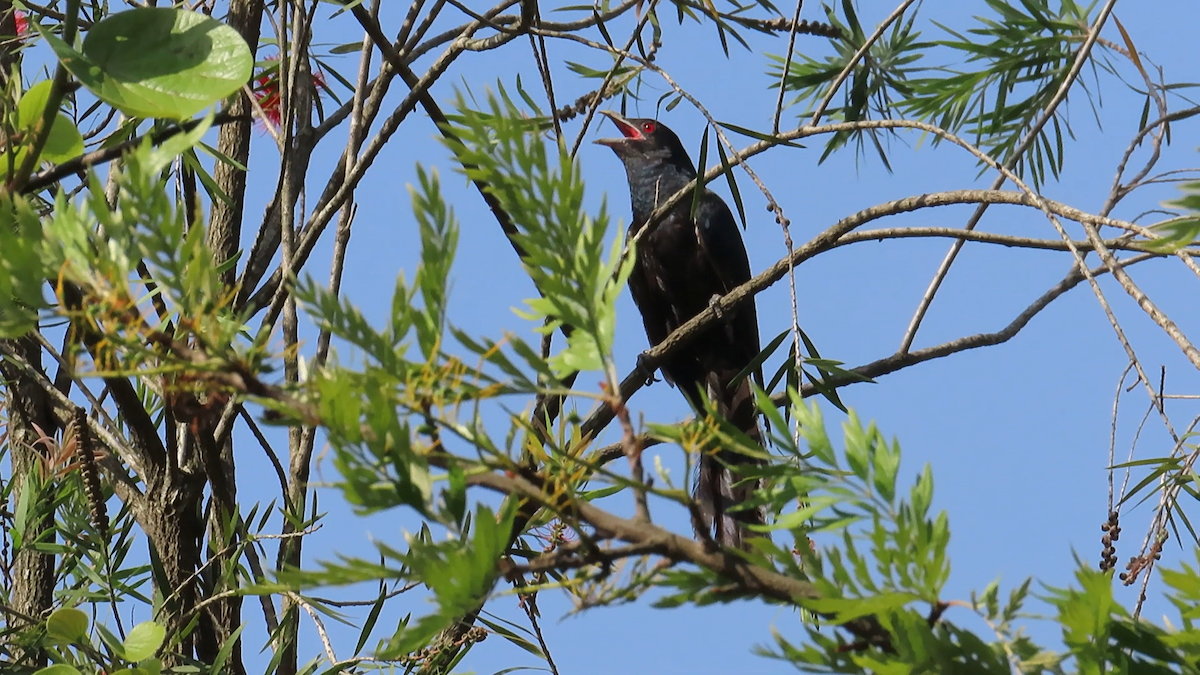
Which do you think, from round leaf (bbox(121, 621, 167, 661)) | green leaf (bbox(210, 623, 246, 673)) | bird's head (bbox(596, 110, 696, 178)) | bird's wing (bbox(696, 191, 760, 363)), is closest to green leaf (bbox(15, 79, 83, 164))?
round leaf (bbox(121, 621, 167, 661))

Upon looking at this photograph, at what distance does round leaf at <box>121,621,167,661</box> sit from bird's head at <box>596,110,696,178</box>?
3197mm

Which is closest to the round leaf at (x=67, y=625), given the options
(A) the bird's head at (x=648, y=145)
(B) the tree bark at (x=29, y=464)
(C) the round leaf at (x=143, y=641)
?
(C) the round leaf at (x=143, y=641)

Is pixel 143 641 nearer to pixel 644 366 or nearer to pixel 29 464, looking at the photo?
pixel 29 464

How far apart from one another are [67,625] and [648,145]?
3241mm

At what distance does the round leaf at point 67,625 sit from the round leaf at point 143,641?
78mm

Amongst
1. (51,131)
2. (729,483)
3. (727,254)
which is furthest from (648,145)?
(51,131)

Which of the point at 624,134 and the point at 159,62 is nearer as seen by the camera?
the point at 159,62

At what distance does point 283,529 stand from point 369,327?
116 centimetres

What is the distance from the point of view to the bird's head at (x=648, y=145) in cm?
409

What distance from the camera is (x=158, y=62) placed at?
60 centimetres

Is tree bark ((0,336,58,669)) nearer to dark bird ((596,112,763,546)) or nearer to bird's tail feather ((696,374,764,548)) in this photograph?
bird's tail feather ((696,374,764,548))

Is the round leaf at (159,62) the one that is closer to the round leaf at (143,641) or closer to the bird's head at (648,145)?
the round leaf at (143,641)

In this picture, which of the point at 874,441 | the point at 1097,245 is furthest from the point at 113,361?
the point at 1097,245

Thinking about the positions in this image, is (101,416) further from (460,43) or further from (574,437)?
(574,437)
